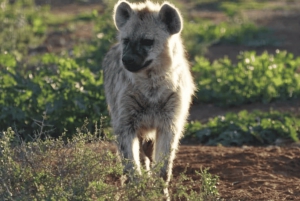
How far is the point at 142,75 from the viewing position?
5.99m

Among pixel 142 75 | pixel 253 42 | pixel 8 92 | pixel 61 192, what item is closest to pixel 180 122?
pixel 142 75

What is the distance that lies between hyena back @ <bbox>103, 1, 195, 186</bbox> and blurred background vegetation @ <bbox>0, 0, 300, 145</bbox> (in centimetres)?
24

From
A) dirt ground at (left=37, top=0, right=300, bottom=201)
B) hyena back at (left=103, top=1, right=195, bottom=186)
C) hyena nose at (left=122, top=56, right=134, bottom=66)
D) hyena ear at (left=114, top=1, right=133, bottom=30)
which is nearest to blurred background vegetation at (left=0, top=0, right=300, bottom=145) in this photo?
dirt ground at (left=37, top=0, right=300, bottom=201)

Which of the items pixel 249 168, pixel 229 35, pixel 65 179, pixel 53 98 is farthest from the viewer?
pixel 229 35

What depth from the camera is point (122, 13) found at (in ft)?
20.5

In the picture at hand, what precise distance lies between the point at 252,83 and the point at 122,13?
3.67m

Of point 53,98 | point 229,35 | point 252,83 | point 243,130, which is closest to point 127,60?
point 53,98

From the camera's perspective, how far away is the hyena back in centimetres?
594

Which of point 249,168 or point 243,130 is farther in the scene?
point 243,130

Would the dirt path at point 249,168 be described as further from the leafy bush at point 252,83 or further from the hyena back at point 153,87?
the leafy bush at point 252,83

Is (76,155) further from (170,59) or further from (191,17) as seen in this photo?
(191,17)

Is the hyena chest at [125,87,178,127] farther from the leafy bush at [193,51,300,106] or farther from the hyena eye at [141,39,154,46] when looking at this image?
the leafy bush at [193,51,300,106]

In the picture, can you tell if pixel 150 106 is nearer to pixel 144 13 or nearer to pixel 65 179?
pixel 144 13

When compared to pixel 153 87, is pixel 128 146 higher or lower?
lower
